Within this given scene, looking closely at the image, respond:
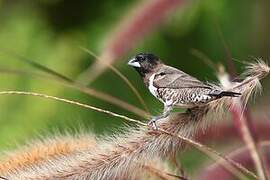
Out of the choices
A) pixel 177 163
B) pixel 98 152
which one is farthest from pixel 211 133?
pixel 98 152

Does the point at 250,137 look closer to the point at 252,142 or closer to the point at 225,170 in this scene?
the point at 252,142

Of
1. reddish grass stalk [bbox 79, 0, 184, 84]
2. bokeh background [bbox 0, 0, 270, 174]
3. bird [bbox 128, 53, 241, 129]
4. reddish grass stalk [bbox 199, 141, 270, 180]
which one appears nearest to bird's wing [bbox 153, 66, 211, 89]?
bird [bbox 128, 53, 241, 129]

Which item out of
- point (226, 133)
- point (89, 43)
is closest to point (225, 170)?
point (226, 133)

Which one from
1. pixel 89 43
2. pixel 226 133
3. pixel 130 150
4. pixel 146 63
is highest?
pixel 89 43

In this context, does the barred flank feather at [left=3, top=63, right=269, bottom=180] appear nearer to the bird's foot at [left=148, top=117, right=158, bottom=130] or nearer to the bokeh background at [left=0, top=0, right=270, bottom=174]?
the bird's foot at [left=148, top=117, right=158, bottom=130]

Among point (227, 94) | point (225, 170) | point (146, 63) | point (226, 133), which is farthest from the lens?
point (226, 133)
